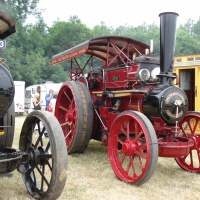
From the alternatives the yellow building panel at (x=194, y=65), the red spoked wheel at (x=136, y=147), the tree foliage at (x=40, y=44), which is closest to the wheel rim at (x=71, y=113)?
the red spoked wheel at (x=136, y=147)

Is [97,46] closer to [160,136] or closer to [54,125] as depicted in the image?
[160,136]

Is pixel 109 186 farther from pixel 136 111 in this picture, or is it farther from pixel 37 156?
pixel 37 156

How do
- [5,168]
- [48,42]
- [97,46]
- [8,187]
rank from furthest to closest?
[48,42] → [97,46] → [8,187] → [5,168]

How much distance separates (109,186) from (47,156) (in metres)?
1.10

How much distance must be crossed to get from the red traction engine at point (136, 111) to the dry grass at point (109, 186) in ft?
0.53

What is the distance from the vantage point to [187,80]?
24.3ft

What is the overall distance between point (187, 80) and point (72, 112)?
3698mm

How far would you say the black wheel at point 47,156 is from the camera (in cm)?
229

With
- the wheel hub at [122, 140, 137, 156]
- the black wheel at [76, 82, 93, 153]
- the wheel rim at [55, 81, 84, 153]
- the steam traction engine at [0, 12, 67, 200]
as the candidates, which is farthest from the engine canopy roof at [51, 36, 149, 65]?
the steam traction engine at [0, 12, 67, 200]

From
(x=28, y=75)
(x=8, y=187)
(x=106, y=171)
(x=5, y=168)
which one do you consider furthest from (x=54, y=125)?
(x=28, y=75)

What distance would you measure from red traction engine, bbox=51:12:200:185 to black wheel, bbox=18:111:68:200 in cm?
111

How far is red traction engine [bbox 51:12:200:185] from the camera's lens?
3398 millimetres

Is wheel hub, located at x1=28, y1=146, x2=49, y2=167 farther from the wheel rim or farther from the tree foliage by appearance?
the tree foliage

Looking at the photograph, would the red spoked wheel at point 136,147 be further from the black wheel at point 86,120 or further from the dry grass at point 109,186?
the black wheel at point 86,120
